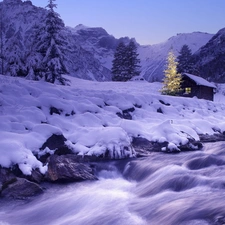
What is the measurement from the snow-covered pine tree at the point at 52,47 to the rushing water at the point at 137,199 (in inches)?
622

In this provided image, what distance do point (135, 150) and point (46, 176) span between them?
Result: 4.53 meters

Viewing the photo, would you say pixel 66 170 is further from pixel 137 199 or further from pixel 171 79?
pixel 171 79

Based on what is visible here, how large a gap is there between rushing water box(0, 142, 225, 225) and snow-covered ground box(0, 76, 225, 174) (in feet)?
4.33

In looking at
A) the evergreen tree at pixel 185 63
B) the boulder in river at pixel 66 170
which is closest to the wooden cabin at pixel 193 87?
the evergreen tree at pixel 185 63

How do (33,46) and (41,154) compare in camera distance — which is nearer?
(41,154)

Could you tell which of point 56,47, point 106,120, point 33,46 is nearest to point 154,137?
point 106,120

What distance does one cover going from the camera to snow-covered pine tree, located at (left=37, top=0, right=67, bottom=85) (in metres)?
24.2

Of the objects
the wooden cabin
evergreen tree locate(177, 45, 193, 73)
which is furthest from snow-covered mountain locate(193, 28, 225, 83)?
the wooden cabin

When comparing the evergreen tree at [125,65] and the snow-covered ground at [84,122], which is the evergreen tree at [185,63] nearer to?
the evergreen tree at [125,65]

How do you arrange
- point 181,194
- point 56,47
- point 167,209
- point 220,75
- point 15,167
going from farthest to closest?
point 220,75 → point 56,47 → point 15,167 → point 181,194 → point 167,209

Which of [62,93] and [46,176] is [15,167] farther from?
[62,93]

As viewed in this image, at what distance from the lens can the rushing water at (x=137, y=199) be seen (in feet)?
20.0

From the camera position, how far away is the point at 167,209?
634 cm

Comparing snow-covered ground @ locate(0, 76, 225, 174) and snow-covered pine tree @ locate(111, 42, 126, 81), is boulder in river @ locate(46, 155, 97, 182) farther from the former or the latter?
snow-covered pine tree @ locate(111, 42, 126, 81)
